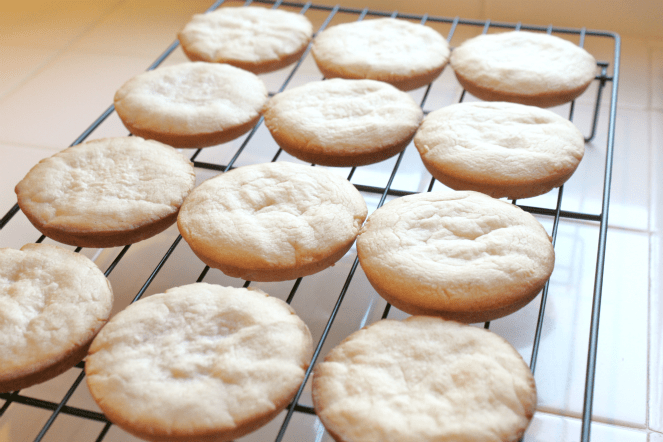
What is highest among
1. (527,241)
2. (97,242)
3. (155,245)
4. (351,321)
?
(97,242)

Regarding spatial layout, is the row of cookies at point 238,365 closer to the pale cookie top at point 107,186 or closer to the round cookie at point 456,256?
the round cookie at point 456,256

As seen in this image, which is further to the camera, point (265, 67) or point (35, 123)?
point (35, 123)

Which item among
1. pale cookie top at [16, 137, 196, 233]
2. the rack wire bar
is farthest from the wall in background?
pale cookie top at [16, 137, 196, 233]

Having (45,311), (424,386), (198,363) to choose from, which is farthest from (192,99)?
(424,386)

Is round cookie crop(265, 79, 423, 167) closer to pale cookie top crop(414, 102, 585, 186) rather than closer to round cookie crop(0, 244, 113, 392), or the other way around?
pale cookie top crop(414, 102, 585, 186)

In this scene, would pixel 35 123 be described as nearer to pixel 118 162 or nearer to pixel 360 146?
pixel 118 162

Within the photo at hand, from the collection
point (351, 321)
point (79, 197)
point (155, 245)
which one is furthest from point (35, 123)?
point (351, 321)

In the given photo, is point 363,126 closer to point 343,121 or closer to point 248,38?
point 343,121
